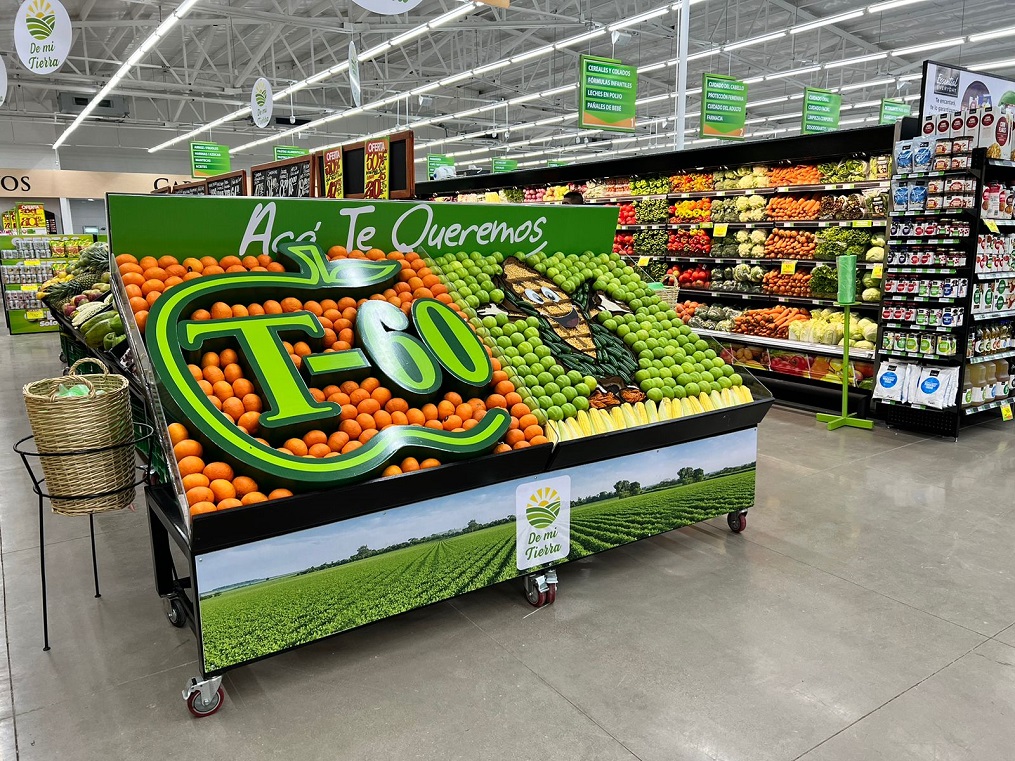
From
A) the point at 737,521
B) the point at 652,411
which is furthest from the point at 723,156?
the point at 652,411

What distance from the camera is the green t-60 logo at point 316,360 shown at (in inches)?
Result: 99.0

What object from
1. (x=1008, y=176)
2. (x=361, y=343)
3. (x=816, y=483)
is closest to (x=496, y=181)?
(x=1008, y=176)

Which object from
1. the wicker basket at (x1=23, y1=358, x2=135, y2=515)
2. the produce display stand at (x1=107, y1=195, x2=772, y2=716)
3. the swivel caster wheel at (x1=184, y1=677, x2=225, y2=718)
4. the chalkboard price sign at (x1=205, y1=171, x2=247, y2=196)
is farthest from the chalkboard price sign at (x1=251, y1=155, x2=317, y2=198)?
the swivel caster wheel at (x1=184, y1=677, x2=225, y2=718)

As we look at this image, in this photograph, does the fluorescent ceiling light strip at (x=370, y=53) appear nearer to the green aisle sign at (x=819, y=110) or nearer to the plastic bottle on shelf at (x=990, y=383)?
the green aisle sign at (x=819, y=110)

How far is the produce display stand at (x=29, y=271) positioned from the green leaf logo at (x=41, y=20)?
6.64 metres

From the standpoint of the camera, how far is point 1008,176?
6.00m

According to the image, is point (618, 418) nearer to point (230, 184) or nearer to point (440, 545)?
point (440, 545)

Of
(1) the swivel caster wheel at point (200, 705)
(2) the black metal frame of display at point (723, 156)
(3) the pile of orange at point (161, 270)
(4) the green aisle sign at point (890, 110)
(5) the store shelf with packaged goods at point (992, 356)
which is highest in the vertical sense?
(4) the green aisle sign at point (890, 110)

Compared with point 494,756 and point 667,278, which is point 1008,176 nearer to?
point 667,278

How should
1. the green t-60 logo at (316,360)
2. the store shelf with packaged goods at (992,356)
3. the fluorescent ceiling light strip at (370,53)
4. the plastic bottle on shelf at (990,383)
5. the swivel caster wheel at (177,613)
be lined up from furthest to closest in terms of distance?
the fluorescent ceiling light strip at (370,53) → the plastic bottle on shelf at (990,383) → the store shelf with packaged goods at (992,356) → the swivel caster wheel at (177,613) → the green t-60 logo at (316,360)

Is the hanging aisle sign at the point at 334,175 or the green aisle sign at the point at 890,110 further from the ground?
the green aisle sign at the point at 890,110

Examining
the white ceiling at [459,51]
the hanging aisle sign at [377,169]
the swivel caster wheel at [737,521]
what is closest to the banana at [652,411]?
the swivel caster wheel at [737,521]

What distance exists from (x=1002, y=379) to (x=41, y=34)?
31.3ft

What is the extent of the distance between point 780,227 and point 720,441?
4434 millimetres
